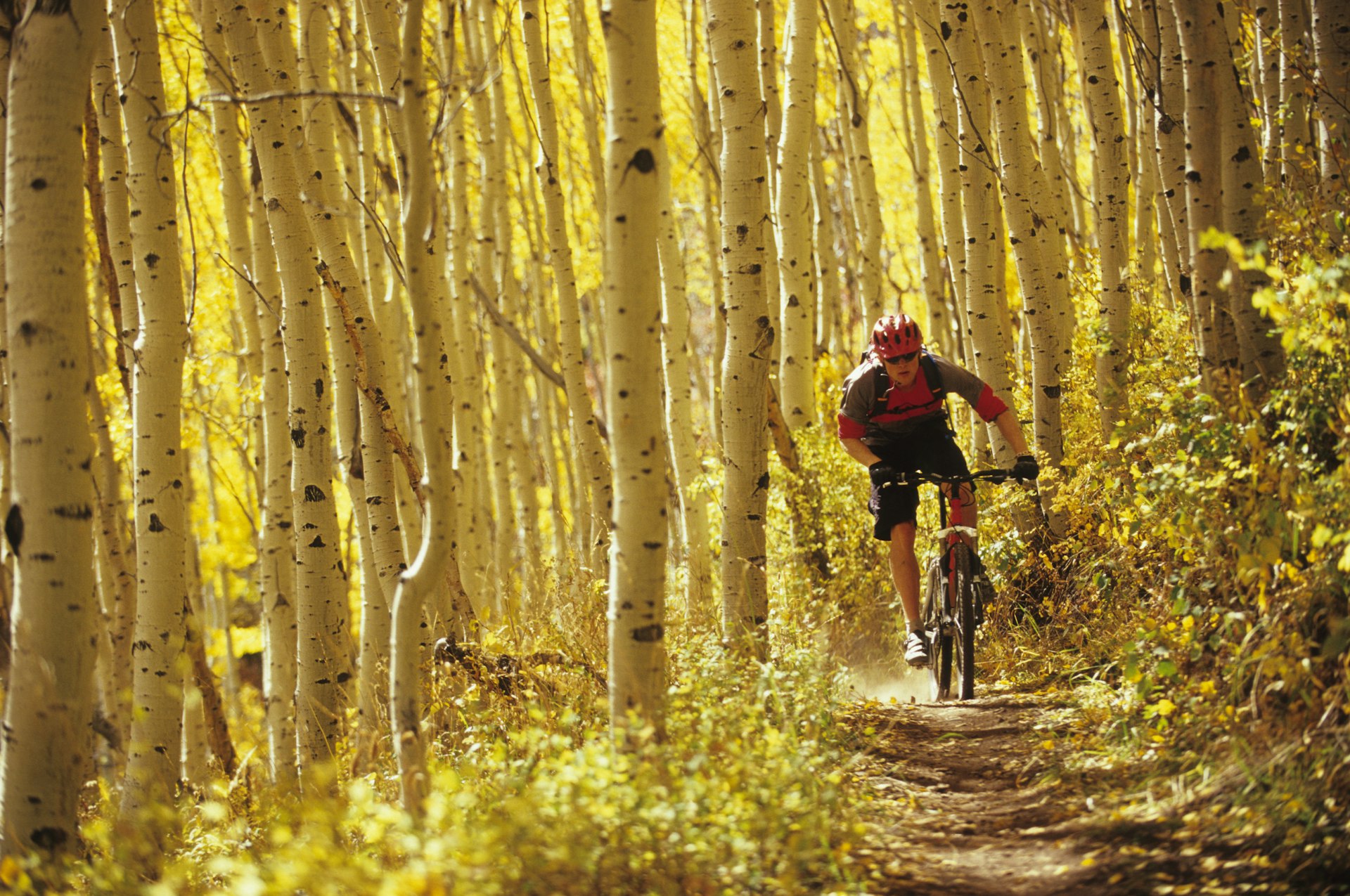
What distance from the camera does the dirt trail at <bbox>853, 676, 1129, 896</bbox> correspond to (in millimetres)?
3076

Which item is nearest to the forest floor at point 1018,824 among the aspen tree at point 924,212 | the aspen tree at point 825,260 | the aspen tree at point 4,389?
the aspen tree at point 4,389

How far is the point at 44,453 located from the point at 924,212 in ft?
31.1

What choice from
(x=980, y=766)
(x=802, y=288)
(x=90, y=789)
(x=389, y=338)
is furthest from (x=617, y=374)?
(x=389, y=338)

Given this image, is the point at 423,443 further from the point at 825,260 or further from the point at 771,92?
the point at 825,260

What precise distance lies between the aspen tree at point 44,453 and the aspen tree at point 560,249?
3898 millimetres

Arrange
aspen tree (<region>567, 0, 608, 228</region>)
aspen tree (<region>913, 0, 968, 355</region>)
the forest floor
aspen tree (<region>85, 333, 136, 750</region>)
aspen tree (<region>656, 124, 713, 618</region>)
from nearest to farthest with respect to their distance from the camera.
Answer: the forest floor < aspen tree (<region>85, 333, 136, 750</region>) < aspen tree (<region>913, 0, 968, 355</region>) < aspen tree (<region>656, 124, 713, 618</region>) < aspen tree (<region>567, 0, 608, 228</region>)

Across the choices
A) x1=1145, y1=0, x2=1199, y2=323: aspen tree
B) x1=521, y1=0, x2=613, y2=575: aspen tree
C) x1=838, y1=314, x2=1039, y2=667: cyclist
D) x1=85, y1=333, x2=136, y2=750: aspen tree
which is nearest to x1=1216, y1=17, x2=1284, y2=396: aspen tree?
x1=1145, y1=0, x2=1199, y2=323: aspen tree

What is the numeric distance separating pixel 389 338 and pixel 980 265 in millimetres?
5306

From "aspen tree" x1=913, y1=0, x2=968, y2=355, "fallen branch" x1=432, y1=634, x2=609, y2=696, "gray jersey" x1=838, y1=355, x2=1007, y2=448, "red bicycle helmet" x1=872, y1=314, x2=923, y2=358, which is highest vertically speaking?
"aspen tree" x1=913, y1=0, x2=968, y2=355

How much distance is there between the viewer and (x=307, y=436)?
5.58 meters

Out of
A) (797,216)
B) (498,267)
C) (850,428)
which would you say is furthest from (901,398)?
(498,267)

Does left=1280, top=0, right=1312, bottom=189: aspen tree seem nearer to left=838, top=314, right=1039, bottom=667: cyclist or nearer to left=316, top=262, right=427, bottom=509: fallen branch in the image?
left=838, top=314, right=1039, bottom=667: cyclist

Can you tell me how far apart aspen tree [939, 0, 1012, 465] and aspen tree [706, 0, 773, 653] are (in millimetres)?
2215

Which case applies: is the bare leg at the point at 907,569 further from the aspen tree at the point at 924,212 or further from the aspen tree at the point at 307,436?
the aspen tree at the point at 924,212
